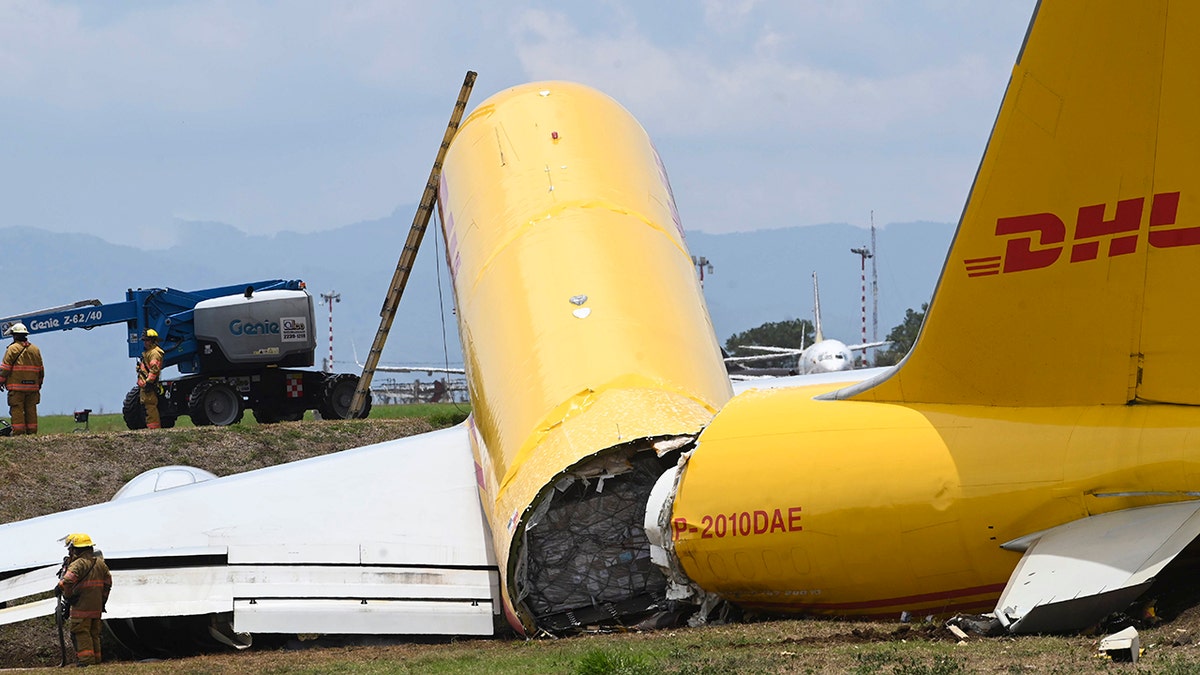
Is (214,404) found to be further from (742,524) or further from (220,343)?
(742,524)

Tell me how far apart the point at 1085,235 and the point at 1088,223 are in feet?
0.26

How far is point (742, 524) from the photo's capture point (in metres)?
10.2

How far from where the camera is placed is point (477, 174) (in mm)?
18422

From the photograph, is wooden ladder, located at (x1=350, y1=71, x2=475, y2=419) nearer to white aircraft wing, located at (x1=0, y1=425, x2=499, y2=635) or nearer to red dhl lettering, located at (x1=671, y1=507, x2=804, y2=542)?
white aircraft wing, located at (x1=0, y1=425, x2=499, y2=635)

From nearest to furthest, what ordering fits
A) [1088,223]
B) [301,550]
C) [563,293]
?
[1088,223], [301,550], [563,293]

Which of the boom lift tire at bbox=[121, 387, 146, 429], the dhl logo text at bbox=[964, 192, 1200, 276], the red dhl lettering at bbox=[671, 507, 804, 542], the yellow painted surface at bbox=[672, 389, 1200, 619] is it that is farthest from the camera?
the boom lift tire at bbox=[121, 387, 146, 429]

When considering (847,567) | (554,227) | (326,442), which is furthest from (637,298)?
(326,442)

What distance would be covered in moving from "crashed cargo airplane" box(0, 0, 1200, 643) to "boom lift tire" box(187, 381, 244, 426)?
13.5m

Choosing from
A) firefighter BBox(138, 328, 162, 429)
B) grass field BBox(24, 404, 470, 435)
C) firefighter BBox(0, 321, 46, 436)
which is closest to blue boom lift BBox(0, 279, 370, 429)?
grass field BBox(24, 404, 470, 435)

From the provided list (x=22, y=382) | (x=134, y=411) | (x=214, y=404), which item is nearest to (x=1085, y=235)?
(x=22, y=382)

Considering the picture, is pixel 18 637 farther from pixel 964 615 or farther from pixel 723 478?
pixel 964 615

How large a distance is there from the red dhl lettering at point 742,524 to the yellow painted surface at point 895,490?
1 cm

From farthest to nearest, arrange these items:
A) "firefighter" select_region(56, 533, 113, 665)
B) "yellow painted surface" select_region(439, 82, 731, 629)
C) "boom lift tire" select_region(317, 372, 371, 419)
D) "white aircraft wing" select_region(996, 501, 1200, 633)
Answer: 1. "boom lift tire" select_region(317, 372, 371, 419)
2. "yellow painted surface" select_region(439, 82, 731, 629)
3. "firefighter" select_region(56, 533, 113, 665)
4. "white aircraft wing" select_region(996, 501, 1200, 633)

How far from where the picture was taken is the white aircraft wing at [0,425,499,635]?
12055 millimetres
